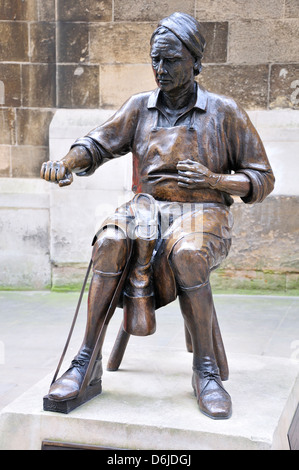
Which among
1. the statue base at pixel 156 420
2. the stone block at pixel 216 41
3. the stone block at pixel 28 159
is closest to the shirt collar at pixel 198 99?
the statue base at pixel 156 420

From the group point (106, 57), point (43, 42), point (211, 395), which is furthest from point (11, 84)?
point (211, 395)

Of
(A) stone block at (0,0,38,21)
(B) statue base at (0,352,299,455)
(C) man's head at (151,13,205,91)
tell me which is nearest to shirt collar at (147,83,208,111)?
(C) man's head at (151,13,205,91)

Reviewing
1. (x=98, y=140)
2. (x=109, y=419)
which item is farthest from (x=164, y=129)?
(x=109, y=419)

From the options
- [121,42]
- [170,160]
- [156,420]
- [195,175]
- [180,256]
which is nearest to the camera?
[156,420]

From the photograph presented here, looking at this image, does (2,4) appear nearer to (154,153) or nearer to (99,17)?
(99,17)

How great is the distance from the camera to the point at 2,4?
5.70 m

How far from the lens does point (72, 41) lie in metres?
5.62

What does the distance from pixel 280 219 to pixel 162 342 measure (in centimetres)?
180

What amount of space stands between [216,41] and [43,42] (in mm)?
1576

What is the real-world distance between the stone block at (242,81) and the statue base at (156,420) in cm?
310

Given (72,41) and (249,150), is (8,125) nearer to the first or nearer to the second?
(72,41)

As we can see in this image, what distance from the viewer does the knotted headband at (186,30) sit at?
268 centimetres

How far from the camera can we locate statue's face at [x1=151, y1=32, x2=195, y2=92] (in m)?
2.68

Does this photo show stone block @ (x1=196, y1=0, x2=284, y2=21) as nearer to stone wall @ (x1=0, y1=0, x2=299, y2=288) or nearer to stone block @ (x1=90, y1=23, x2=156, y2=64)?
stone wall @ (x1=0, y1=0, x2=299, y2=288)
